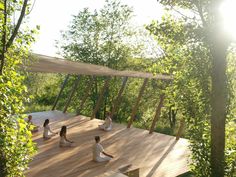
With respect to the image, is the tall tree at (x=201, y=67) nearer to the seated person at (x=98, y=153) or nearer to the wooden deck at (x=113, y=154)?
the wooden deck at (x=113, y=154)

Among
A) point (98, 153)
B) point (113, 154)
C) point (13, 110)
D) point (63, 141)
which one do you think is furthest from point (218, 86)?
point (63, 141)

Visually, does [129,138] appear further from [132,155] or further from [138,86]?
[138,86]

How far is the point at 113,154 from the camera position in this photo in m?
11.7

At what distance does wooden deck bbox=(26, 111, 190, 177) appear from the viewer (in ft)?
32.4

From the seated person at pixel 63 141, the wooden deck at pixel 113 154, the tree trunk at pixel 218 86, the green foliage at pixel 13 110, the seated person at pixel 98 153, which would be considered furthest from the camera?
Result: the seated person at pixel 63 141

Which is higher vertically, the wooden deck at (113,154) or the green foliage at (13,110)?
the green foliage at (13,110)

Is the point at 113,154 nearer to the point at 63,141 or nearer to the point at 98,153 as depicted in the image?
the point at 98,153

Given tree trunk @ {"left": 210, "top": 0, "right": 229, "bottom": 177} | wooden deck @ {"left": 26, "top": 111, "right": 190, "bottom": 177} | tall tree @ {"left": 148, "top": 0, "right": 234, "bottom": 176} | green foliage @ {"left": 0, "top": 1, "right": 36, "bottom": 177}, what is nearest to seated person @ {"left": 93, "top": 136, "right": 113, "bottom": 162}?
wooden deck @ {"left": 26, "top": 111, "right": 190, "bottom": 177}

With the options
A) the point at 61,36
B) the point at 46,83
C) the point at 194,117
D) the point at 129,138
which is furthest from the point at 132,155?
the point at 46,83

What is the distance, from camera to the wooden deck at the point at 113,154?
388 inches

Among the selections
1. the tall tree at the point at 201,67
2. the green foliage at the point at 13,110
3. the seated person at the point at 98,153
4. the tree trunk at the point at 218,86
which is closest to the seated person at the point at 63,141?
the seated person at the point at 98,153

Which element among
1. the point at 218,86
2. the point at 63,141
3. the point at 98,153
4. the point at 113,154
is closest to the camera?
the point at 218,86

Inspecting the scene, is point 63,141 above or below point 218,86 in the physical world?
below

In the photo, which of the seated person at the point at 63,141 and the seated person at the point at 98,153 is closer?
the seated person at the point at 98,153
